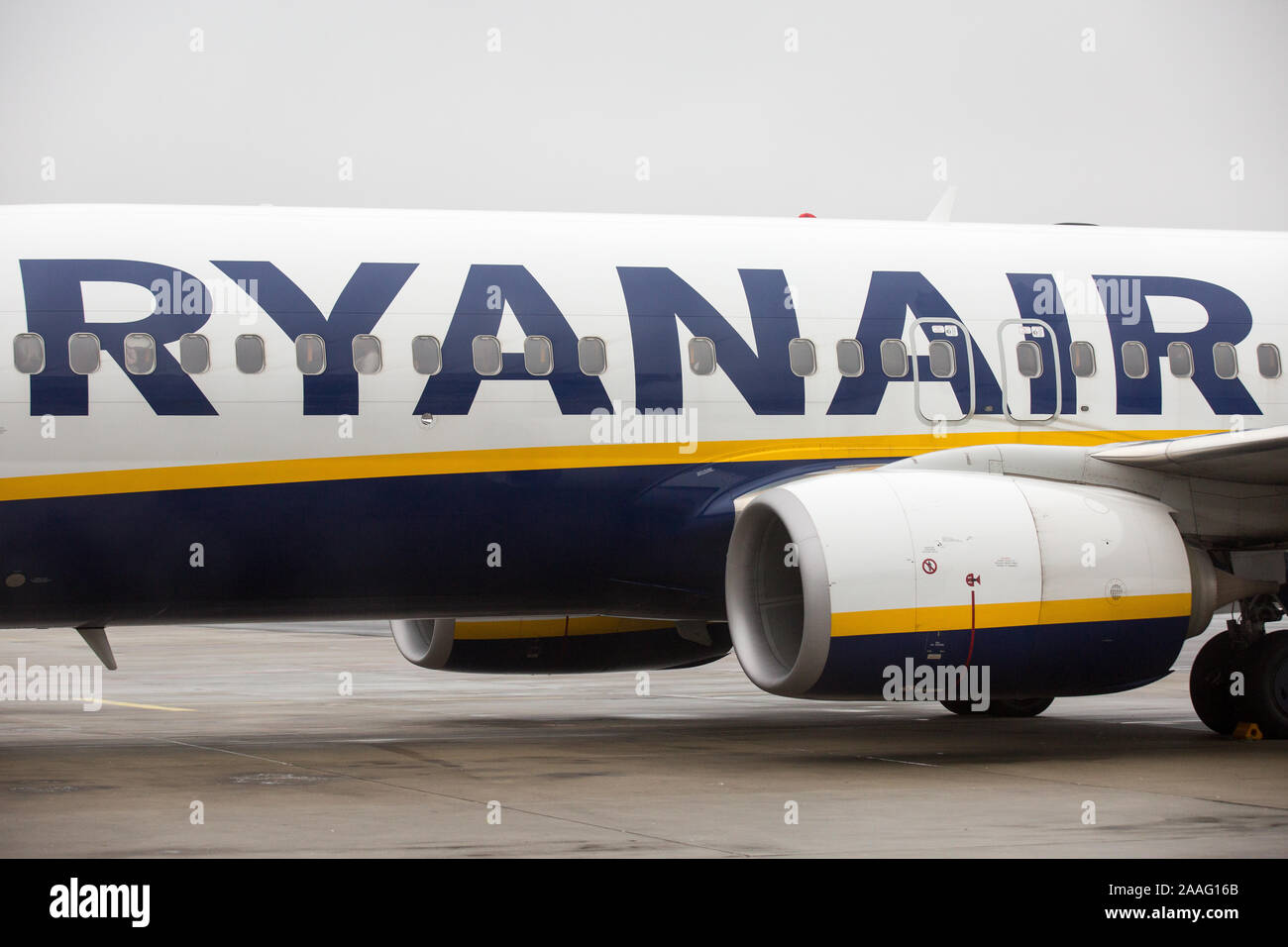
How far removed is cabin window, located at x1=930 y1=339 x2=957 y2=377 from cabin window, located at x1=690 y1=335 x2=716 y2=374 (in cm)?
176

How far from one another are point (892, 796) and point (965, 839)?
1485 mm

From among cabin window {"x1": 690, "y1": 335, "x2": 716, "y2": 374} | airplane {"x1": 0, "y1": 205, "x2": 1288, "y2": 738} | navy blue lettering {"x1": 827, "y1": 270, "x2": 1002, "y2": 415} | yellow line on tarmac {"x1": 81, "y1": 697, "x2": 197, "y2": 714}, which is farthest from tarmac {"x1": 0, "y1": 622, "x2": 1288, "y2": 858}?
cabin window {"x1": 690, "y1": 335, "x2": 716, "y2": 374}

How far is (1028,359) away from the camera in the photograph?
42.1ft

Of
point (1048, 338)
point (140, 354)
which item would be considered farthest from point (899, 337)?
point (140, 354)

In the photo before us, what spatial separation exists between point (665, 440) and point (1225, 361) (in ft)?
15.9

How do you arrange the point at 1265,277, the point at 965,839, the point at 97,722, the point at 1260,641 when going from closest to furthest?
the point at 965,839 → the point at 1260,641 → the point at 1265,277 → the point at 97,722

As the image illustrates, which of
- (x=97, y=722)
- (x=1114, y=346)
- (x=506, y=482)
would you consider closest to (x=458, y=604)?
(x=506, y=482)

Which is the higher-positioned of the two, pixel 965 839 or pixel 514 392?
pixel 514 392

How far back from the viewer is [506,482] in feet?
38.3

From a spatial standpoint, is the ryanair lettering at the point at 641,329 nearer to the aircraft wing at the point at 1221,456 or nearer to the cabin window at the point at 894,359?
the cabin window at the point at 894,359

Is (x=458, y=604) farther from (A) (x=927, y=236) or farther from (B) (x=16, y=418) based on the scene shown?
(A) (x=927, y=236)

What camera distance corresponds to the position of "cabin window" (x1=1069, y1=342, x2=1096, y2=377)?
12.9 m

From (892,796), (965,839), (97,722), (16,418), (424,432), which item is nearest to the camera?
(965,839)
